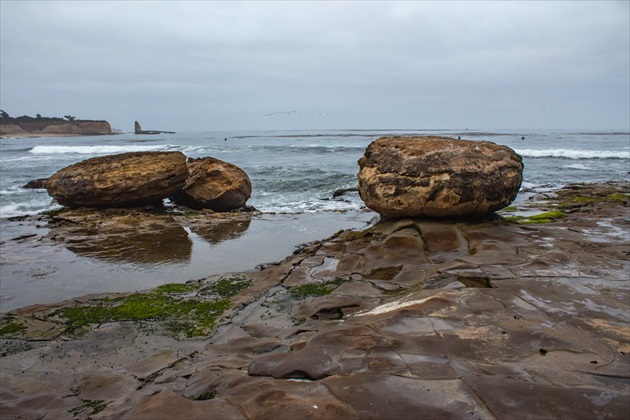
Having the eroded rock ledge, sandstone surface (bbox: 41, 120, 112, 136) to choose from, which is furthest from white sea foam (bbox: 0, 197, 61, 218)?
sandstone surface (bbox: 41, 120, 112, 136)

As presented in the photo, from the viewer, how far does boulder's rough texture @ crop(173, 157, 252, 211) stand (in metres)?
14.0

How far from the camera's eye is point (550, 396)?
261 centimetres

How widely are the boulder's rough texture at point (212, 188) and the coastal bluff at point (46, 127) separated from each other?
357ft

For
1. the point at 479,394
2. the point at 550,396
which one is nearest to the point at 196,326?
the point at 479,394

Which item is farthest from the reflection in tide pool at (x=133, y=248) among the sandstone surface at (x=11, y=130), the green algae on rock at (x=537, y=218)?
the sandstone surface at (x=11, y=130)

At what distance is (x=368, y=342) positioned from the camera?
11.5 feet

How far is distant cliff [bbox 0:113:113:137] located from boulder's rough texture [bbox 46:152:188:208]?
10804 cm

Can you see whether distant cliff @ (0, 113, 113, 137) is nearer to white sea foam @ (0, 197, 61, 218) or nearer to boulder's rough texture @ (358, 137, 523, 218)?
white sea foam @ (0, 197, 61, 218)

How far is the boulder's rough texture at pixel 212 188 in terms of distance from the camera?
13984 mm

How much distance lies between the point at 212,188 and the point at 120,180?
2599 millimetres

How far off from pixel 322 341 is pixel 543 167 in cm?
2986

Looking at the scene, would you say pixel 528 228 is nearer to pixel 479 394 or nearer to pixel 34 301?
pixel 479 394

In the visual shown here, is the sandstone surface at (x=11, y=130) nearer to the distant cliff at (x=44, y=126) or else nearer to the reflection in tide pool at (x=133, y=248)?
the distant cliff at (x=44, y=126)

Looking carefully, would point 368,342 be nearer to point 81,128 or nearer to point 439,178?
point 439,178
